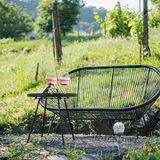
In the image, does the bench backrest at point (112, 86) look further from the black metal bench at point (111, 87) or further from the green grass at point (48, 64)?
the green grass at point (48, 64)

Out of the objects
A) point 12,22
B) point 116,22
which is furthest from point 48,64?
point 12,22

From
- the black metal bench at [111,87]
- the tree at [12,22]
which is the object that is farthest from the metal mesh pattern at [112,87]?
the tree at [12,22]

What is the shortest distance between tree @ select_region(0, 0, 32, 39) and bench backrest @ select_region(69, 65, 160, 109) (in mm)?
33247

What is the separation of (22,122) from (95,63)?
3.77 m

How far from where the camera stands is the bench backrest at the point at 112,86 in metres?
5.29

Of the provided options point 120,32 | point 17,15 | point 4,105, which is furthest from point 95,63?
point 17,15

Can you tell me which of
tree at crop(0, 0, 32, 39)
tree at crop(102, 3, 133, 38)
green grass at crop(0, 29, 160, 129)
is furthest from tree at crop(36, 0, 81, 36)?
green grass at crop(0, 29, 160, 129)

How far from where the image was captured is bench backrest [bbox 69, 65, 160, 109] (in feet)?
17.4

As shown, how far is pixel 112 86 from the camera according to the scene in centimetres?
563

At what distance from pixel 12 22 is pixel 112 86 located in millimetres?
36853

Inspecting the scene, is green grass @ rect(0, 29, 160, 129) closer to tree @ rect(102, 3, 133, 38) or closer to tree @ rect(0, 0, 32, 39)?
tree @ rect(102, 3, 133, 38)

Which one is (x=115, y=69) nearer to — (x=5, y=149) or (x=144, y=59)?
(x=5, y=149)

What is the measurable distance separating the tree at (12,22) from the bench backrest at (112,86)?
33.2 metres

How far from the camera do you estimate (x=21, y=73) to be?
9367 millimetres
